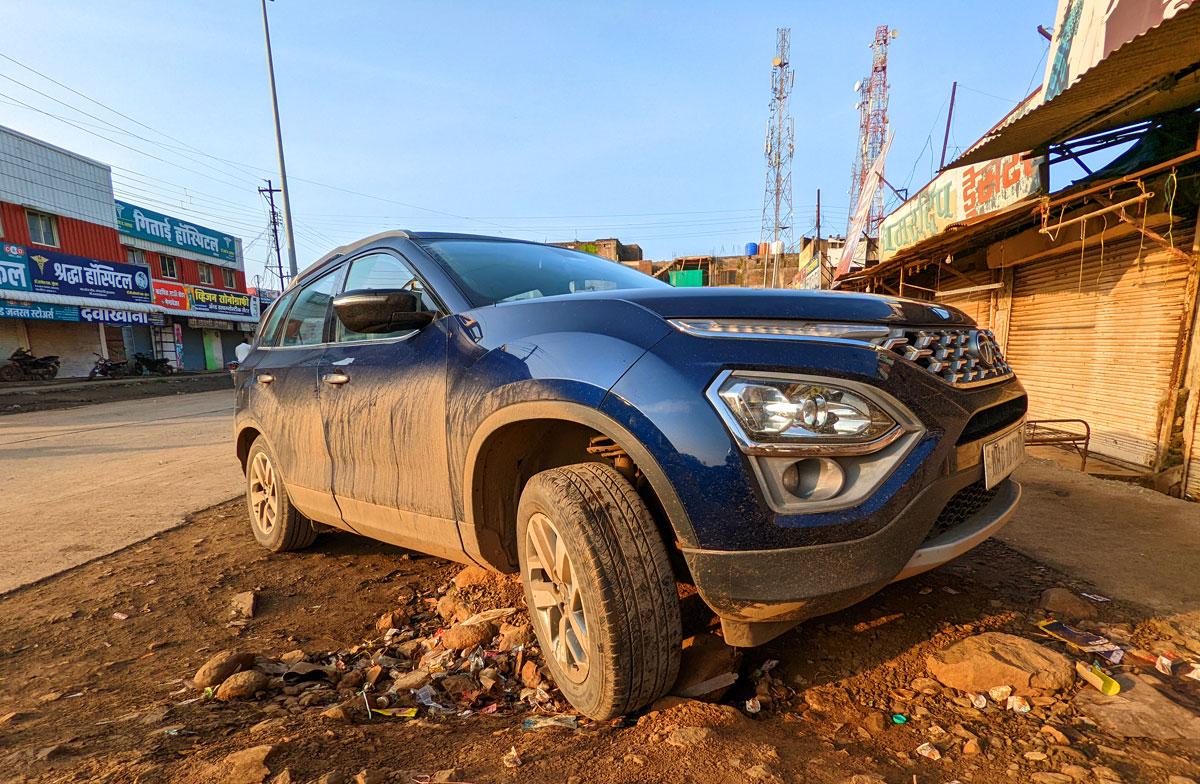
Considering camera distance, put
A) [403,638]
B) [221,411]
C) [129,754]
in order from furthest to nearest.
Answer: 1. [221,411]
2. [403,638]
3. [129,754]

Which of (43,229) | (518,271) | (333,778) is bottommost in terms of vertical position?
(333,778)

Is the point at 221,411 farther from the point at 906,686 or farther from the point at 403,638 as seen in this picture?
the point at 906,686

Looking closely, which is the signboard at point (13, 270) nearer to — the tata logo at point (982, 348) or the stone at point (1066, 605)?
the tata logo at point (982, 348)

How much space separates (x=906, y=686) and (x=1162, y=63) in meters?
4.46

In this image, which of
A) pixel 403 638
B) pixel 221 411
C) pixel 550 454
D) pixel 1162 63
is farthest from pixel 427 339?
pixel 221 411

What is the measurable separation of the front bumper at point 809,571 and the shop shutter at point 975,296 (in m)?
7.05

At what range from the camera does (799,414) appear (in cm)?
145

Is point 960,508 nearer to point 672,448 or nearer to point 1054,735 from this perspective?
point 1054,735

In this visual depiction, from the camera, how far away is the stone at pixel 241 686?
1958 mm

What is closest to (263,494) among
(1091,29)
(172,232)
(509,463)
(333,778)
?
(509,463)

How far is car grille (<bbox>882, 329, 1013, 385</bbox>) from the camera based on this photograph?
1.61 m

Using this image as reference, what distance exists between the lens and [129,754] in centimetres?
156

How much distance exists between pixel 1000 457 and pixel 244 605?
10.8ft

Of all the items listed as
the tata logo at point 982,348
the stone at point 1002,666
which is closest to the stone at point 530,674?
the stone at point 1002,666
